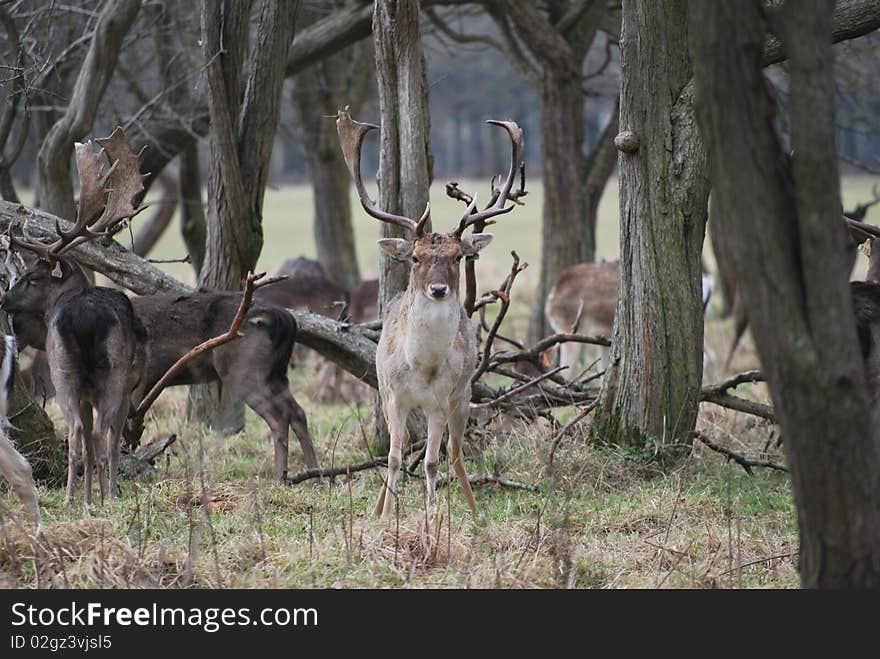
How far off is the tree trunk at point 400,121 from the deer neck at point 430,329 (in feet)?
4.03

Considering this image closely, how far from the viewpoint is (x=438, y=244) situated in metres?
6.41

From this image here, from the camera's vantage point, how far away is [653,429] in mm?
7367

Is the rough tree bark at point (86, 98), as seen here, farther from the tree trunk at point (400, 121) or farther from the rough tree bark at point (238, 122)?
the tree trunk at point (400, 121)

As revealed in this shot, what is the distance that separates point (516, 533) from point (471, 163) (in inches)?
3009

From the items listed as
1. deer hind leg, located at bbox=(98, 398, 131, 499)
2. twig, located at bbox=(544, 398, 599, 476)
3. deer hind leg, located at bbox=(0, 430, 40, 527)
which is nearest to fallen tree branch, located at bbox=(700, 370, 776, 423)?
twig, located at bbox=(544, 398, 599, 476)

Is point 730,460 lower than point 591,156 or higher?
lower

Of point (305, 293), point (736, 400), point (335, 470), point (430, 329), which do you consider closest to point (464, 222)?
point (430, 329)

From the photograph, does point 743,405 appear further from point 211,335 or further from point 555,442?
point 211,335

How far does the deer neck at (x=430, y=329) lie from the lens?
20.7 feet

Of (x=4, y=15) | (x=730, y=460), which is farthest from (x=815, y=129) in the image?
Answer: (x=4, y=15)

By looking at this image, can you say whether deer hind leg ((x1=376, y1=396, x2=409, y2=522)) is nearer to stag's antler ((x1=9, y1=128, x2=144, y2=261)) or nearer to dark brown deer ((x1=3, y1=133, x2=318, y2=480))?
dark brown deer ((x1=3, y1=133, x2=318, y2=480))

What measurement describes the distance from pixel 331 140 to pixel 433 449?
9538mm

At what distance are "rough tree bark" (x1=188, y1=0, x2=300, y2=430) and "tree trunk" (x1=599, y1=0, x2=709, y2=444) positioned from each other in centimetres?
282
